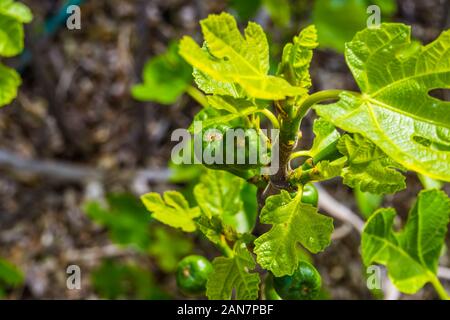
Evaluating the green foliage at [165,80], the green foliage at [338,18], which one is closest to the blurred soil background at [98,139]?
the green foliage at [338,18]

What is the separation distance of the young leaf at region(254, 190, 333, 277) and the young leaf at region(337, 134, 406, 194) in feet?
0.25

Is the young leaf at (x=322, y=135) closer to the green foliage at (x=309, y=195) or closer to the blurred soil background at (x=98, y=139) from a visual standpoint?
the green foliage at (x=309, y=195)

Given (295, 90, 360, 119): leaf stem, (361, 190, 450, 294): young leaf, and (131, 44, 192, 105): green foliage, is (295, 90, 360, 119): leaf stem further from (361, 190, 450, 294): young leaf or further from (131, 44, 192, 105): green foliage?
(131, 44, 192, 105): green foliage

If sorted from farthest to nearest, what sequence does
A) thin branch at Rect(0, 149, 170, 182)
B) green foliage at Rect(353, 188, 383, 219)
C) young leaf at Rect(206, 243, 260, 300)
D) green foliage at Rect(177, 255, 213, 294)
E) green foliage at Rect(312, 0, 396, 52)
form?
1. thin branch at Rect(0, 149, 170, 182)
2. green foliage at Rect(312, 0, 396, 52)
3. green foliage at Rect(353, 188, 383, 219)
4. green foliage at Rect(177, 255, 213, 294)
5. young leaf at Rect(206, 243, 260, 300)

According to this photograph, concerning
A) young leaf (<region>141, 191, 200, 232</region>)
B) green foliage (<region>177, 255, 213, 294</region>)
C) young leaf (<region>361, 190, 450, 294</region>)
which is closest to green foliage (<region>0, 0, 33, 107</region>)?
young leaf (<region>141, 191, 200, 232</region>)

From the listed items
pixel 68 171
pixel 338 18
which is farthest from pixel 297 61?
pixel 68 171

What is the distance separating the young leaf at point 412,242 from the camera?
107cm

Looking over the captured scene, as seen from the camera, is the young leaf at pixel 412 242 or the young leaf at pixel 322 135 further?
the young leaf at pixel 412 242

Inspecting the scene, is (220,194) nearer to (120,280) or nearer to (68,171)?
(120,280)

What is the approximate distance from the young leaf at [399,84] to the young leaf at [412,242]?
1.19 feet

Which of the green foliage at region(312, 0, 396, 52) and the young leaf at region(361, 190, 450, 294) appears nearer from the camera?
the young leaf at region(361, 190, 450, 294)

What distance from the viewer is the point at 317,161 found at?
2.65 ft

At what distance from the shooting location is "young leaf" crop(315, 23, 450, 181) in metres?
0.69

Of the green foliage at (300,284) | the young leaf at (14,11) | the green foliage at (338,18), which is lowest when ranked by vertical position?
the green foliage at (300,284)
